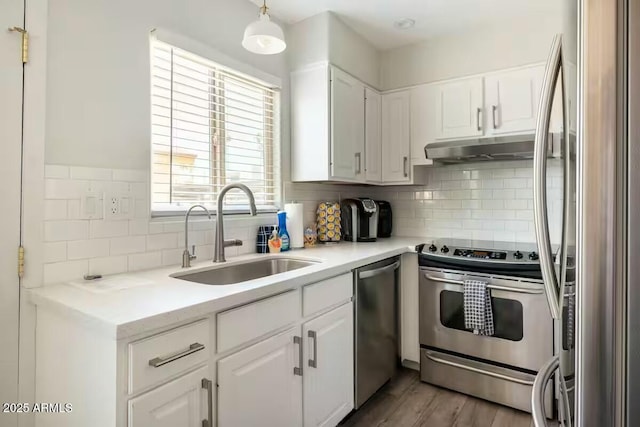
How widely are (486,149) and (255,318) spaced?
1.88 m

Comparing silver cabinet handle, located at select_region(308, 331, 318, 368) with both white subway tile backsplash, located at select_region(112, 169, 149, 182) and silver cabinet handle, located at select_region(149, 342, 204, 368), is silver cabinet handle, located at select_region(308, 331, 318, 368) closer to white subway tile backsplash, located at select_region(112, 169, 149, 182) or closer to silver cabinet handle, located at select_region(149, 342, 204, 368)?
silver cabinet handle, located at select_region(149, 342, 204, 368)

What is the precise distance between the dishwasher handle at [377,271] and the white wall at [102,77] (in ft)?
4.13

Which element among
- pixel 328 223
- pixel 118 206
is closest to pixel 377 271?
pixel 328 223

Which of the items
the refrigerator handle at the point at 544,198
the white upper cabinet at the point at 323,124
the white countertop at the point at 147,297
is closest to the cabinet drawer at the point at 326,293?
the white countertop at the point at 147,297

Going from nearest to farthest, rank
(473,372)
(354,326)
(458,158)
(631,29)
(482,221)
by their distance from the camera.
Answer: (631,29) → (354,326) → (473,372) → (458,158) → (482,221)

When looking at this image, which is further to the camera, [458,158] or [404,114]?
[404,114]

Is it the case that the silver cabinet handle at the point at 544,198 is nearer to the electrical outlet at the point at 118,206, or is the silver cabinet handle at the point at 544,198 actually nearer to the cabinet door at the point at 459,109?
A: the electrical outlet at the point at 118,206

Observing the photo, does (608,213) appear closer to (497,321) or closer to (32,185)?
(32,185)

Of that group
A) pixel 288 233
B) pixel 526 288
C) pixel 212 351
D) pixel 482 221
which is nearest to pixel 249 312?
pixel 212 351

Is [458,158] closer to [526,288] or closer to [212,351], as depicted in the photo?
[526,288]

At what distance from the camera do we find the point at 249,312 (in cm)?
135

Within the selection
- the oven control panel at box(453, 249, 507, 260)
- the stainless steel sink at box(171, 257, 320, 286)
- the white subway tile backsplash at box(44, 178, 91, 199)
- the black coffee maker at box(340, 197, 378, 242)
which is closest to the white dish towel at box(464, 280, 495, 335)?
the oven control panel at box(453, 249, 507, 260)

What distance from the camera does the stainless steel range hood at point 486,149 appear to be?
2.32 meters

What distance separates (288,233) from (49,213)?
131 centimetres
